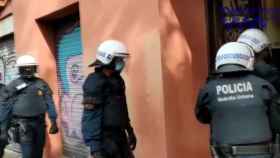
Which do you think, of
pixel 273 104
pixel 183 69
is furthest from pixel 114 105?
pixel 273 104

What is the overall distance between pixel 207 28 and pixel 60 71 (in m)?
4.60

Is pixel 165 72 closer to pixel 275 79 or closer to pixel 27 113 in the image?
Answer: pixel 275 79

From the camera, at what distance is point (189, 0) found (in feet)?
22.0

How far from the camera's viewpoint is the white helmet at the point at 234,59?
4.32 metres

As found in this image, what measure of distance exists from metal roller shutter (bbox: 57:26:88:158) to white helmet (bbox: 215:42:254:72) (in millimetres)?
5438

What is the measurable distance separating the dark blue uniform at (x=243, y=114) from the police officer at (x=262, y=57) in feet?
2.15

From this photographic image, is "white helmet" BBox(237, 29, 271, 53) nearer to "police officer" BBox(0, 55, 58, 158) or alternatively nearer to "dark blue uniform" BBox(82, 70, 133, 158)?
"dark blue uniform" BBox(82, 70, 133, 158)

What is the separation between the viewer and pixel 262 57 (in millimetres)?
5203

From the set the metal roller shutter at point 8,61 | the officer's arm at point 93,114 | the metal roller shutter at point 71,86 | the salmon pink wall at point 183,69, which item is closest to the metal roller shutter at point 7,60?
the metal roller shutter at point 8,61

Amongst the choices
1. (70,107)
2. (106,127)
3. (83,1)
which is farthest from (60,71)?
(106,127)

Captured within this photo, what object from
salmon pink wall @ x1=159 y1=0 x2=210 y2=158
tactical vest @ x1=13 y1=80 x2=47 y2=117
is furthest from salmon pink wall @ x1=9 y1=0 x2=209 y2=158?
tactical vest @ x1=13 y1=80 x2=47 y2=117

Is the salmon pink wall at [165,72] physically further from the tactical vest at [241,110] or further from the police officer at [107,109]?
the tactical vest at [241,110]

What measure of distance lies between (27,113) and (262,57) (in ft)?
13.1

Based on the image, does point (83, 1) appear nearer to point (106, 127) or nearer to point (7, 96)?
point (7, 96)
